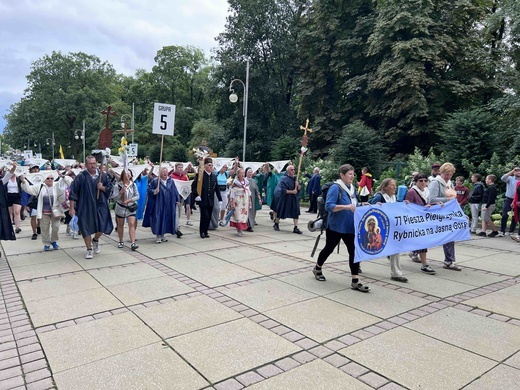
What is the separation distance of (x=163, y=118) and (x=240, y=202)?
9.43 ft

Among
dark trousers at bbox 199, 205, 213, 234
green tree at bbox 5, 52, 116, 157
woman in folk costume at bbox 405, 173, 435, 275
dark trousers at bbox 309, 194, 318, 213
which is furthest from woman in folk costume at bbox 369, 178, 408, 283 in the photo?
green tree at bbox 5, 52, 116, 157

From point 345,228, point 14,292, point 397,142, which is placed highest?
point 397,142

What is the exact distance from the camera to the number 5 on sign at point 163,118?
364 inches

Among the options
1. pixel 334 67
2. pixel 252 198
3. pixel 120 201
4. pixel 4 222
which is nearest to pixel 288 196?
pixel 252 198

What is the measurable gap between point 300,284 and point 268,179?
9.53 meters

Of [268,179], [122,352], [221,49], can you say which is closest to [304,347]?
[122,352]

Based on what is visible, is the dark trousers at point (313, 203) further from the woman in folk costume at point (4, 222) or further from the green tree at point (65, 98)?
the green tree at point (65, 98)

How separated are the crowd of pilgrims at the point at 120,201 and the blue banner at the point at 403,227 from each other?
4670 mm

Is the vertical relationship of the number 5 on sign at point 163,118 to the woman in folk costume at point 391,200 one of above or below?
above

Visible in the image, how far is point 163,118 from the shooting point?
927 centimetres

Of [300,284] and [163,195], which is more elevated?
[163,195]

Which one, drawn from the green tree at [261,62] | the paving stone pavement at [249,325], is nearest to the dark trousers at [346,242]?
the paving stone pavement at [249,325]

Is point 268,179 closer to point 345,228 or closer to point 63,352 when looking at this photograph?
point 345,228

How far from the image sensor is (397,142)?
2456 cm
